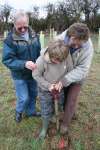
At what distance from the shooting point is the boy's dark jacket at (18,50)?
4504 millimetres

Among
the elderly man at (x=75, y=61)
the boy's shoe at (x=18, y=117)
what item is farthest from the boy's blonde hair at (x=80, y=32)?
the boy's shoe at (x=18, y=117)

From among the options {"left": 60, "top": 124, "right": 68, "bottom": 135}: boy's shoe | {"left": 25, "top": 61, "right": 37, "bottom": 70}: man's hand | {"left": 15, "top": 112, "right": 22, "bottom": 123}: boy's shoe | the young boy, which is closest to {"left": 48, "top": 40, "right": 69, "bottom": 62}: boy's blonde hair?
the young boy

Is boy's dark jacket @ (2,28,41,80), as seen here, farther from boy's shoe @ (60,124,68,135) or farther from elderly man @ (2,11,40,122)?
boy's shoe @ (60,124,68,135)

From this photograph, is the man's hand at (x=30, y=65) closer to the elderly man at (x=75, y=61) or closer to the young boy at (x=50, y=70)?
the young boy at (x=50, y=70)

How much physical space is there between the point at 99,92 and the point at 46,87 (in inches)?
108

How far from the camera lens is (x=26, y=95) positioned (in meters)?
4.84

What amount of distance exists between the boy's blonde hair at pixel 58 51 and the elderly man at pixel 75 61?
0.58 feet

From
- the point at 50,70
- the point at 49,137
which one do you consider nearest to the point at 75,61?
the point at 50,70

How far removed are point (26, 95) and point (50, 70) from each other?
2.63 ft

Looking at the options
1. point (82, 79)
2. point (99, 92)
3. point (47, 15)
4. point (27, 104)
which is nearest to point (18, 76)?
point (27, 104)

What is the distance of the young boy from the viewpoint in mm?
3914

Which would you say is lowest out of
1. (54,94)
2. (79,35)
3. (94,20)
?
(94,20)

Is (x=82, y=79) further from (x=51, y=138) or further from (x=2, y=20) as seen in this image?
(x=2, y=20)

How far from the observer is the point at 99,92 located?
6.79 meters
